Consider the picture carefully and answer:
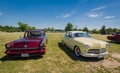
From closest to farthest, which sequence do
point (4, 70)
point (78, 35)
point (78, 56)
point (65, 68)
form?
point (4, 70) → point (65, 68) → point (78, 56) → point (78, 35)

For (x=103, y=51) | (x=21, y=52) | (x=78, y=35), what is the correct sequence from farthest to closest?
(x=78, y=35) < (x=103, y=51) < (x=21, y=52)

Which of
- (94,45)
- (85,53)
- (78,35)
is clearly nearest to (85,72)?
(85,53)

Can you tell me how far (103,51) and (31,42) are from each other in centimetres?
405

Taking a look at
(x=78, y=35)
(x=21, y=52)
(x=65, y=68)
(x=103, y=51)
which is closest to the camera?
(x=65, y=68)

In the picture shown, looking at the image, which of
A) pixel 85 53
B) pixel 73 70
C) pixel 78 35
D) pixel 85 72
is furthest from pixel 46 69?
pixel 78 35

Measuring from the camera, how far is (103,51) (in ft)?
19.0

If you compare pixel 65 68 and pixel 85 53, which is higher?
pixel 85 53

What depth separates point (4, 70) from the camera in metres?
4.34

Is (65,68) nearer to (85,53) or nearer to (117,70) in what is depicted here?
(85,53)

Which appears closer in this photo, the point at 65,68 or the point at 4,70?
the point at 4,70

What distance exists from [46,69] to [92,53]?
104 inches

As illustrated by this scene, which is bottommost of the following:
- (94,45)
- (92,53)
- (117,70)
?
(117,70)

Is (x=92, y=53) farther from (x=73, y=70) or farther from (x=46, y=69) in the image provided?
(x=46, y=69)

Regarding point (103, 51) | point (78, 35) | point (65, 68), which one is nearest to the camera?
point (65, 68)
